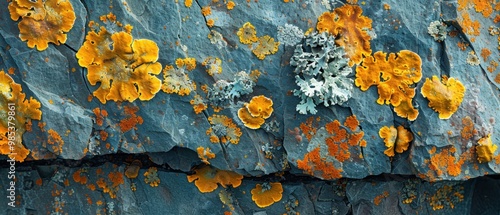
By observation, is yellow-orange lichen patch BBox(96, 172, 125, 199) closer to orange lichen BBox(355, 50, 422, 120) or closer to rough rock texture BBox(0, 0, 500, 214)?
rough rock texture BBox(0, 0, 500, 214)

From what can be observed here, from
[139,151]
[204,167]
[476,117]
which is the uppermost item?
[476,117]

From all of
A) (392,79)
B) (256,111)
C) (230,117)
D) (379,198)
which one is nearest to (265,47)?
(256,111)

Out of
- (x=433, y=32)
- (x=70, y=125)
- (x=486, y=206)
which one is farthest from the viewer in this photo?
(x=486, y=206)

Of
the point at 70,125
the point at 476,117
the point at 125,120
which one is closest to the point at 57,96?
the point at 70,125

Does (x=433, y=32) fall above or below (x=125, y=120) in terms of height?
above

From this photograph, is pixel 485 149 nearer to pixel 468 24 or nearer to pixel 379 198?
pixel 379 198

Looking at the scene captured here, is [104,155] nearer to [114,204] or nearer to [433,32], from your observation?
[114,204]
